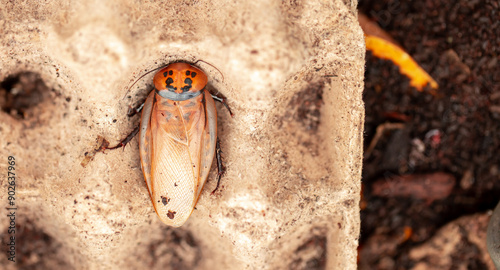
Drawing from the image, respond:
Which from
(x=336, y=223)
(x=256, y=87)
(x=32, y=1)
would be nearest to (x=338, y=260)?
(x=336, y=223)

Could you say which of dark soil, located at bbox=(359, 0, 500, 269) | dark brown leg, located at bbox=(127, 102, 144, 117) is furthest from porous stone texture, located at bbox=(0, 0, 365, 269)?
dark soil, located at bbox=(359, 0, 500, 269)

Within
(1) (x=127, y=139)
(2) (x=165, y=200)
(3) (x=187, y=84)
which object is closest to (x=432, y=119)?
(3) (x=187, y=84)

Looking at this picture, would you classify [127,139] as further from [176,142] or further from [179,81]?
[179,81]

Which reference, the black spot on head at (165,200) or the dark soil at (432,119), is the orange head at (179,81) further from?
the dark soil at (432,119)

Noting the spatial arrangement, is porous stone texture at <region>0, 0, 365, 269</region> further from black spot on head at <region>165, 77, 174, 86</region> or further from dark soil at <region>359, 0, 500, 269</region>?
dark soil at <region>359, 0, 500, 269</region>

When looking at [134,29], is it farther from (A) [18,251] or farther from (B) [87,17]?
(A) [18,251]

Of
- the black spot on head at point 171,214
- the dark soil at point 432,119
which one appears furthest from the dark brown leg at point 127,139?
the dark soil at point 432,119
